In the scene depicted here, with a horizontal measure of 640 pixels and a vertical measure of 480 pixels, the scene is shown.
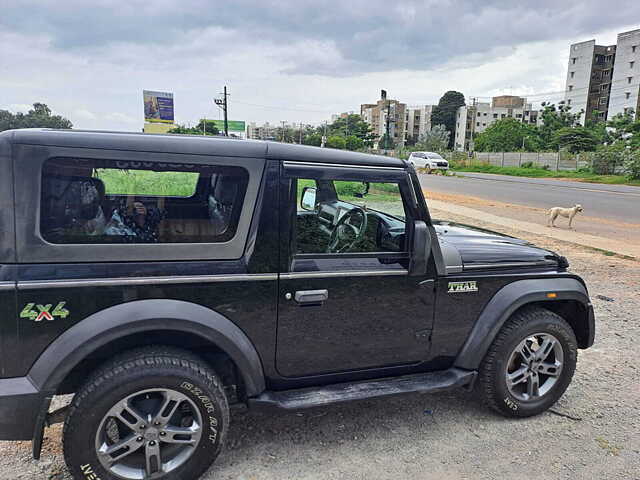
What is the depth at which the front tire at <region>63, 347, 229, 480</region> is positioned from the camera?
2.30 meters

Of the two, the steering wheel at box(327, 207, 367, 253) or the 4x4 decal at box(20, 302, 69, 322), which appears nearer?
the 4x4 decal at box(20, 302, 69, 322)

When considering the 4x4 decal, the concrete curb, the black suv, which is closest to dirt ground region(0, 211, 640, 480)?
the black suv

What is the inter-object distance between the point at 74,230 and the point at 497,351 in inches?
104

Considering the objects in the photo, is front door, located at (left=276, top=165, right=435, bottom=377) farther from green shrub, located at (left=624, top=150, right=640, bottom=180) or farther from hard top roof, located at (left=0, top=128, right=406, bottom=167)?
green shrub, located at (left=624, top=150, right=640, bottom=180)

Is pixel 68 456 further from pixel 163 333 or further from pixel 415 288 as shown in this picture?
pixel 415 288

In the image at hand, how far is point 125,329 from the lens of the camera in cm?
229

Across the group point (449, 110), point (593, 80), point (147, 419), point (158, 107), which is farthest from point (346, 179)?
point (449, 110)

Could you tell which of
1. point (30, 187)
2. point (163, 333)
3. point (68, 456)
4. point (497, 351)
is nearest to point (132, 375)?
point (163, 333)

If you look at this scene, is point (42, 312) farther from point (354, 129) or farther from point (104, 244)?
point (354, 129)

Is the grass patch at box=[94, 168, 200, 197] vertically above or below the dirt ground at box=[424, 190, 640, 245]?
above

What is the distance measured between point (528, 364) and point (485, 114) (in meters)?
127

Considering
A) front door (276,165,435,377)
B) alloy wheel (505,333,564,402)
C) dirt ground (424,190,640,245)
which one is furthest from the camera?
dirt ground (424,190,640,245)

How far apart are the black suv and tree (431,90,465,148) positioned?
117 m

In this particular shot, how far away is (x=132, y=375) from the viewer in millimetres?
2330
